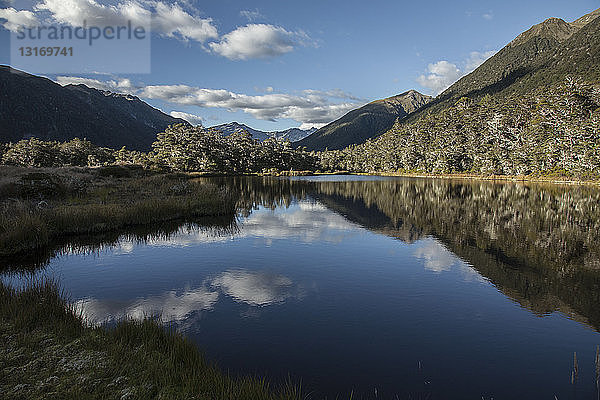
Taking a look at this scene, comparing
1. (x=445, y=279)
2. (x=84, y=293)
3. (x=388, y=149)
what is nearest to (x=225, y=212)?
(x=84, y=293)

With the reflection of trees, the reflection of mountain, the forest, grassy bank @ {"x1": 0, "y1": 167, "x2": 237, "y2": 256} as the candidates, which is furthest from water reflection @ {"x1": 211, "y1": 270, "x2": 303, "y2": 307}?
the forest

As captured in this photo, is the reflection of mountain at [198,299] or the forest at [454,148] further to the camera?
the forest at [454,148]

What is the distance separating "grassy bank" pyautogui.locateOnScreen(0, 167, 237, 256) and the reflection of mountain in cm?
939

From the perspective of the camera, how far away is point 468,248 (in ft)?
67.5

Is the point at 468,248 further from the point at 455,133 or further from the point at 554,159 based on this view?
the point at 455,133

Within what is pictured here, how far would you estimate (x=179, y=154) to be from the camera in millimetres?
97938

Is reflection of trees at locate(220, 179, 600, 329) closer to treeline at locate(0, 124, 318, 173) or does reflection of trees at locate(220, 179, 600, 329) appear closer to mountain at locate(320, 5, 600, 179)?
mountain at locate(320, 5, 600, 179)

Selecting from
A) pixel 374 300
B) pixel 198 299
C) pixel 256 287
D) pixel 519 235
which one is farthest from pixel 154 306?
pixel 519 235

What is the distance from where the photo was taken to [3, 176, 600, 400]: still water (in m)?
8.17

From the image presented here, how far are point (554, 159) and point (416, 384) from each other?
87.0 metres

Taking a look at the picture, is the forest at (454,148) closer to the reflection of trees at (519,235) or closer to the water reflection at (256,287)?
the reflection of trees at (519,235)

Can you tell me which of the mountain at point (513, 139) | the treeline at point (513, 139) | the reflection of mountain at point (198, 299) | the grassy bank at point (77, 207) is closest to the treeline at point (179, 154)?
the grassy bank at point (77, 207)

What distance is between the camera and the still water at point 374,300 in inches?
322

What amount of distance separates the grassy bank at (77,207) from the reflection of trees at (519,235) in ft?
38.1
